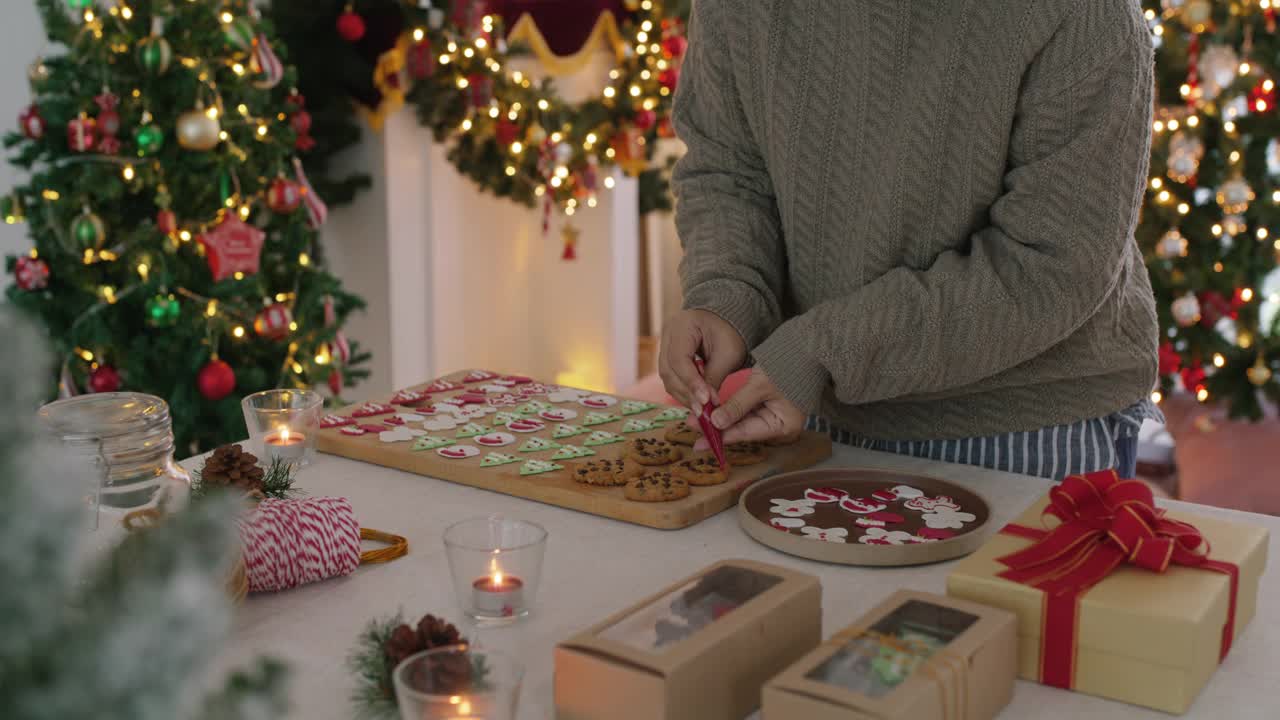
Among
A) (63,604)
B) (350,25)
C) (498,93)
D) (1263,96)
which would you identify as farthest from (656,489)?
(1263,96)

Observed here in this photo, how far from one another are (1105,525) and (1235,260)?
127 inches

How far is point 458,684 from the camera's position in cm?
69

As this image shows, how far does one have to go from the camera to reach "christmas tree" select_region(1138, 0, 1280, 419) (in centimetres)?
360

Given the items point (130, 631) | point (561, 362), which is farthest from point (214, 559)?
point (561, 362)

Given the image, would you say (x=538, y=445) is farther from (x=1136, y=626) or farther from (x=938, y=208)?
(x=1136, y=626)

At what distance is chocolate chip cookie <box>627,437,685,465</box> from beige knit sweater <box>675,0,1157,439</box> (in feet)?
0.43

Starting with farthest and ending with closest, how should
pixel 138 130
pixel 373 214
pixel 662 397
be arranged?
pixel 662 397
pixel 373 214
pixel 138 130

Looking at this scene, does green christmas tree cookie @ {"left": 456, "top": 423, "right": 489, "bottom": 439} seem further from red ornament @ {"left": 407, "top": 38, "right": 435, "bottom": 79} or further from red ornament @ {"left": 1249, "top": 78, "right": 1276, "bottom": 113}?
red ornament @ {"left": 1249, "top": 78, "right": 1276, "bottom": 113}

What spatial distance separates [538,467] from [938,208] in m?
0.51

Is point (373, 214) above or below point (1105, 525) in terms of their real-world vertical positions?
above

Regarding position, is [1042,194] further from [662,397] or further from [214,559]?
[662,397]

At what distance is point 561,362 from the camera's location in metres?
4.59

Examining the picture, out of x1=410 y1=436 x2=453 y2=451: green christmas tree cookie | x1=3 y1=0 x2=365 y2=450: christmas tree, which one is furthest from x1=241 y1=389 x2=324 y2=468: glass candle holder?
x1=3 y1=0 x2=365 y2=450: christmas tree

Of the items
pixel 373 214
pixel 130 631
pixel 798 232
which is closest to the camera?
pixel 130 631
